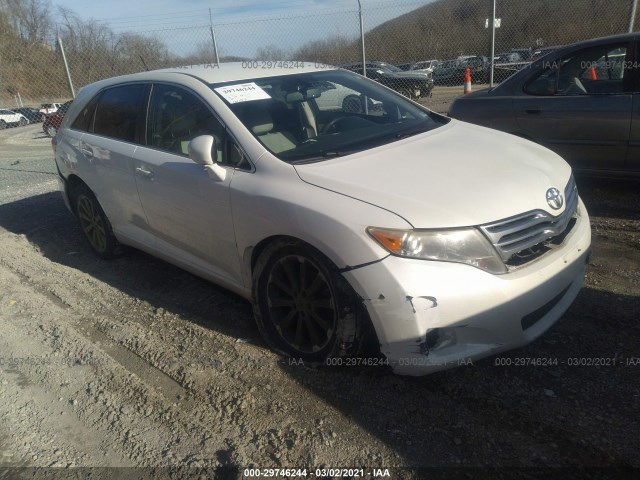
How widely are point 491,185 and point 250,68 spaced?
2.12m

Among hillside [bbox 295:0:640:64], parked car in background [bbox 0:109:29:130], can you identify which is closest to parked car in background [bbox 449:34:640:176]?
hillside [bbox 295:0:640:64]

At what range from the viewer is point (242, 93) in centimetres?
344

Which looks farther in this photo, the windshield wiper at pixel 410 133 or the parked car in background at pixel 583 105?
the parked car in background at pixel 583 105

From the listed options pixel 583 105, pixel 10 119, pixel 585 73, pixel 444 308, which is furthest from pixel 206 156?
pixel 10 119

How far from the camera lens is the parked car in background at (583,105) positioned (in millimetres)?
4906

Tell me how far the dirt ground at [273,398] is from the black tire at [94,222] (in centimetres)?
84

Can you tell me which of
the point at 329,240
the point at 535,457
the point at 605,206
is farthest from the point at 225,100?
the point at 605,206

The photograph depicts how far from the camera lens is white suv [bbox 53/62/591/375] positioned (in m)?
2.43

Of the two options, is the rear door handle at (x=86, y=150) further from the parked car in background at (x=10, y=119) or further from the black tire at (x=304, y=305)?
the parked car in background at (x=10, y=119)

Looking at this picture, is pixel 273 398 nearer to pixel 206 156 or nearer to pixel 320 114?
pixel 206 156

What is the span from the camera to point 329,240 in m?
2.54

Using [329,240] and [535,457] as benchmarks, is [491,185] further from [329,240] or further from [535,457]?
[535,457]

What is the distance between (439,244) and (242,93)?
1.76 metres

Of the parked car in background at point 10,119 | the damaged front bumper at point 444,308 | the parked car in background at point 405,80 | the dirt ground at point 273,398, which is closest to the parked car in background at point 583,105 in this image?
the dirt ground at point 273,398
